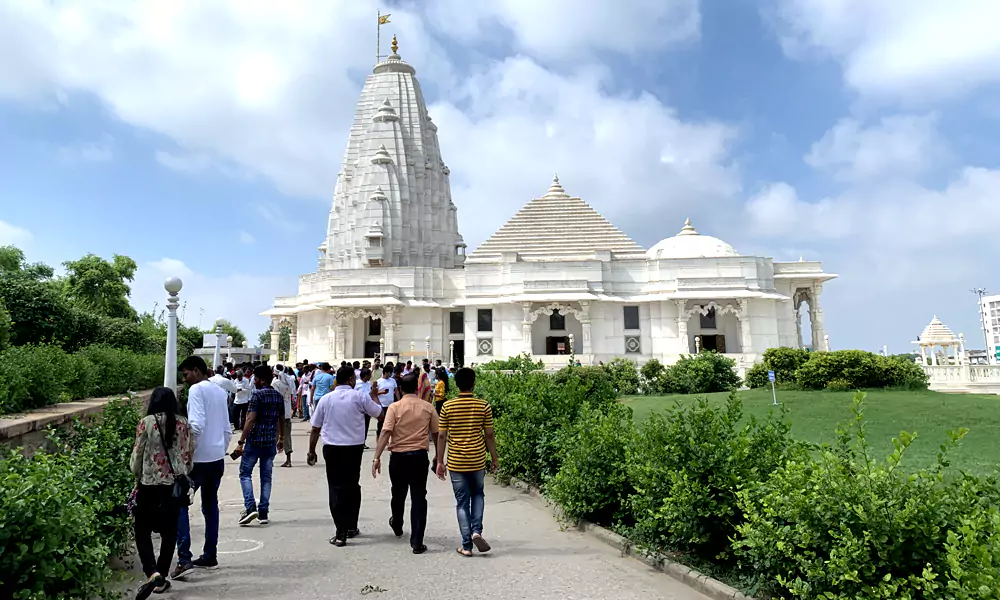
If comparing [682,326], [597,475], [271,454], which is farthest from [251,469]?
[682,326]

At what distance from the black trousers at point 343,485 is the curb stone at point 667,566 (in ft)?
8.36

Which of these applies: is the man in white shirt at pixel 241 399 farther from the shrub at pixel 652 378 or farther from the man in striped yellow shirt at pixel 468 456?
the shrub at pixel 652 378

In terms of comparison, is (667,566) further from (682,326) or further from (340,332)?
(340,332)

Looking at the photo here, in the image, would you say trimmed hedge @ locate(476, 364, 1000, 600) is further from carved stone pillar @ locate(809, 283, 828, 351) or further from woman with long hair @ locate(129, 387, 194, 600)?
carved stone pillar @ locate(809, 283, 828, 351)

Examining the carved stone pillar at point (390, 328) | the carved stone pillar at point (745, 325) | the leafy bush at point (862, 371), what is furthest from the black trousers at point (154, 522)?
the carved stone pillar at point (745, 325)

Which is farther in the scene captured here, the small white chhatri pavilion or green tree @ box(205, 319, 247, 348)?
green tree @ box(205, 319, 247, 348)

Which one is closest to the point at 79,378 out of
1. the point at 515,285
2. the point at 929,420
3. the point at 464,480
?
the point at 464,480

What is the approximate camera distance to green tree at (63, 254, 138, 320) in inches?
1841

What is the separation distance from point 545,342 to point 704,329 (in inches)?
399

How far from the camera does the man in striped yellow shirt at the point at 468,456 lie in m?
6.04

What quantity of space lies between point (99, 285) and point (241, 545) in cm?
5109

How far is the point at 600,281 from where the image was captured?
1425 inches

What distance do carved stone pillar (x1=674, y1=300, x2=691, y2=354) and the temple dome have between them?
3.62 meters

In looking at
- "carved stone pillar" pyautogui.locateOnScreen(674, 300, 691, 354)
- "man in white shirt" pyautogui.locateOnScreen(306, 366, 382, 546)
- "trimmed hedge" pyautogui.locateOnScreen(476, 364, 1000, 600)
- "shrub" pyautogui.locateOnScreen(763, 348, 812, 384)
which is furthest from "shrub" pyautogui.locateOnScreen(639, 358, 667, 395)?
"man in white shirt" pyautogui.locateOnScreen(306, 366, 382, 546)
